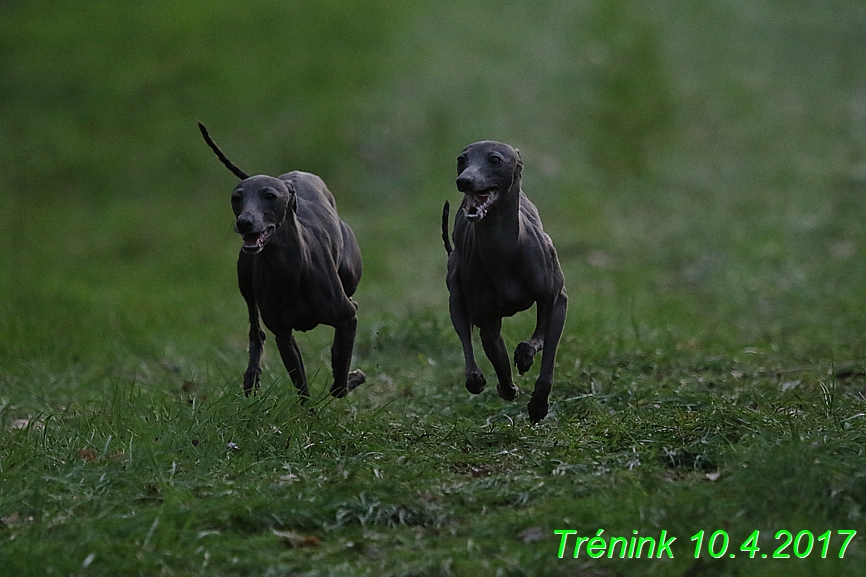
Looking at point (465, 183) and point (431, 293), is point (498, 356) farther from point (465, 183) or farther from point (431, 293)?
point (431, 293)

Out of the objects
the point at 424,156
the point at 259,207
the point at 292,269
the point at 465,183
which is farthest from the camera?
the point at 424,156

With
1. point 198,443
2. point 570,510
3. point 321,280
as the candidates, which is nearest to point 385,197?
point 321,280

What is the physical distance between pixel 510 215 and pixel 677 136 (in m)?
12.2

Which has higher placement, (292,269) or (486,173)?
(486,173)

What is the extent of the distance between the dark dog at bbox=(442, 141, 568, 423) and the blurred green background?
200 cm

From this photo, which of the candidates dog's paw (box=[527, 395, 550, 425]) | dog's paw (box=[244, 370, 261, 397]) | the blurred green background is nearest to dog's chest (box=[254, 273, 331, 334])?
dog's paw (box=[244, 370, 261, 397])

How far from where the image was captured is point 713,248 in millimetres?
13555

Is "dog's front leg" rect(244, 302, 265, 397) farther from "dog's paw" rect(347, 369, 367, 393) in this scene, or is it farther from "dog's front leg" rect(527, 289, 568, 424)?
"dog's front leg" rect(527, 289, 568, 424)

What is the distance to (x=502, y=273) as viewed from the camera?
6.45 m

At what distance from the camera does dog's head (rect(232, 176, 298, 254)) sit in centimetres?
618

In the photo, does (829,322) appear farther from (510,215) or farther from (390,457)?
(390,457)

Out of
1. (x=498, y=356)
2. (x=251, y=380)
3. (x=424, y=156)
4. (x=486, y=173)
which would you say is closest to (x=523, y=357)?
(x=498, y=356)

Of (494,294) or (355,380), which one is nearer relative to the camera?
(494,294)

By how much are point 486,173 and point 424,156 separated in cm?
1136
